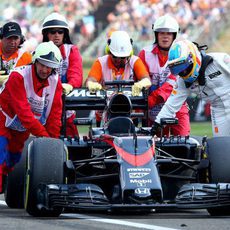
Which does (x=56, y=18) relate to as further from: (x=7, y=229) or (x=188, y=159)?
(x=7, y=229)

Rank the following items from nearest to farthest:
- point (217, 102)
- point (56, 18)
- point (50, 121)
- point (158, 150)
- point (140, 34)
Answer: point (158, 150), point (50, 121), point (217, 102), point (56, 18), point (140, 34)

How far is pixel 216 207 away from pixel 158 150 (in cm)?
97

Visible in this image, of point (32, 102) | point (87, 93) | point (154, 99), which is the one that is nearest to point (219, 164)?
point (32, 102)

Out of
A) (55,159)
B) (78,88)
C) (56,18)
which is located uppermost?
(56,18)

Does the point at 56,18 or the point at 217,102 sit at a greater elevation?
the point at 56,18

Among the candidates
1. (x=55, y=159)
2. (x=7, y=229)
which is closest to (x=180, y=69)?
(x=55, y=159)

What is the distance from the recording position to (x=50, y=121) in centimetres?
1068

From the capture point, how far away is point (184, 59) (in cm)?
1061

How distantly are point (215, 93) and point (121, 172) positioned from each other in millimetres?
2690

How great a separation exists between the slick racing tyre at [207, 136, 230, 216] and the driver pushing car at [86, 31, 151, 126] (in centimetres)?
269

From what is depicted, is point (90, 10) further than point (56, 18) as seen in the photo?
Yes

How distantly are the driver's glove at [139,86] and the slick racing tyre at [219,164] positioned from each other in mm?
2257

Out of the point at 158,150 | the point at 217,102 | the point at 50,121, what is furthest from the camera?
the point at 217,102

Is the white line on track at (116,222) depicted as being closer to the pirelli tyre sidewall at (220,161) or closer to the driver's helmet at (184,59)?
the pirelli tyre sidewall at (220,161)
